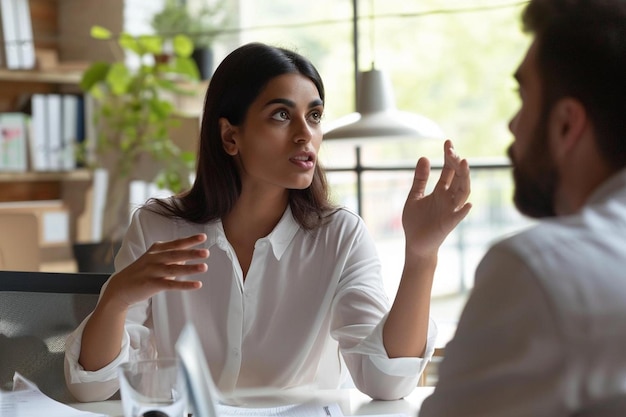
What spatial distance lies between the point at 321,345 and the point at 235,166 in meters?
0.50

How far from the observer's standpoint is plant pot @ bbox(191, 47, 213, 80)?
4.54 metres

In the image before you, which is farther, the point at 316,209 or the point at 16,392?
the point at 316,209

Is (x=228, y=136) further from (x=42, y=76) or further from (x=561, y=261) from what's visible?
(x=42, y=76)

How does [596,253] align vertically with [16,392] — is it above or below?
above

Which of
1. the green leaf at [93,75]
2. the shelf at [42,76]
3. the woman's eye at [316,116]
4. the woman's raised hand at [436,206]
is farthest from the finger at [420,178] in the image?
the shelf at [42,76]

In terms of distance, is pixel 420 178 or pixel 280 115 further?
pixel 280 115

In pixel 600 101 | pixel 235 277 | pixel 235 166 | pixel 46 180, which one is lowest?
pixel 46 180

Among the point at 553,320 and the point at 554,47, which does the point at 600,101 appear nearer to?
the point at 554,47

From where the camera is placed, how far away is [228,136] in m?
2.13

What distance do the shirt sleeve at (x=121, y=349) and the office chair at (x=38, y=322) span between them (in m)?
0.06

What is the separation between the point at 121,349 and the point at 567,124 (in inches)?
43.9

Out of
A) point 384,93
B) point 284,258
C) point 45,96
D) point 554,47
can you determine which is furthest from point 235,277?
point 45,96

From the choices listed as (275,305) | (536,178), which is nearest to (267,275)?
(275,305)

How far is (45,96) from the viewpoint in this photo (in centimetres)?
458
